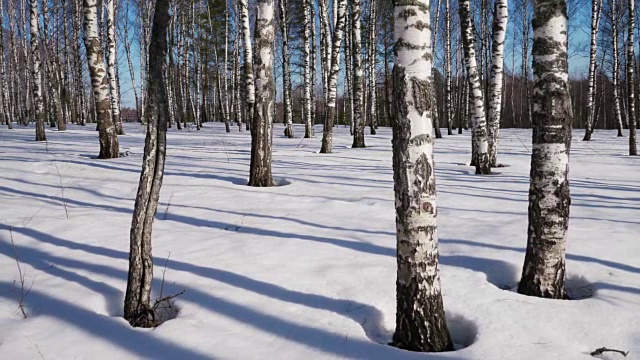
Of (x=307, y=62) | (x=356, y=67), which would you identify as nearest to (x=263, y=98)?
(x=356, y=67)

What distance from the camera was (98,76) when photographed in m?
9.04

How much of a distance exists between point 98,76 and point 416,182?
29.0ft

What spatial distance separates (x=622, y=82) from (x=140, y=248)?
149 ft

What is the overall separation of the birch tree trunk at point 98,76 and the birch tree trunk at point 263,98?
4.36m

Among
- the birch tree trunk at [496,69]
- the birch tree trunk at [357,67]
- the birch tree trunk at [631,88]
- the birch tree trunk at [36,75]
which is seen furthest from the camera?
the birch tree trunk at [36,75]

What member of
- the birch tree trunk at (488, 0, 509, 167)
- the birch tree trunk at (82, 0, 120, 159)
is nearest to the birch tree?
the birch tree trunk at (488, 0, 509, 167)

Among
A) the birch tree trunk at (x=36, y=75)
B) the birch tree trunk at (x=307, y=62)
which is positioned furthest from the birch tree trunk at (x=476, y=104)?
the birch tree trunk at (x=36, y=75)

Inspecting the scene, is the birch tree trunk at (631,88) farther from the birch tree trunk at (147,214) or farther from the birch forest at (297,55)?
the birch tree trunk at (147,214)

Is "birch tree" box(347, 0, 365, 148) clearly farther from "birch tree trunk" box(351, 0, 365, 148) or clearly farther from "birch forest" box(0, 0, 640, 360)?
"birch forest" box(0, 0, 640, 360)

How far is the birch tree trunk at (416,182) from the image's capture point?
7.92 feet

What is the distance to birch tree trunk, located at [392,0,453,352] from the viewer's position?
2.41m

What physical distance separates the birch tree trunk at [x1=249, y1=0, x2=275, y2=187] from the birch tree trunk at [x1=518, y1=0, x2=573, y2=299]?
4.25 m

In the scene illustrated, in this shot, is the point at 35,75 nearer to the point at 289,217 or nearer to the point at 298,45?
the point at 289,217

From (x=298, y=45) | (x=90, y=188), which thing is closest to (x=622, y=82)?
(x=298, y=45)
